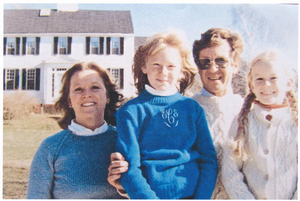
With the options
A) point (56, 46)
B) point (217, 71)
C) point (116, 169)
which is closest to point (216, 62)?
point (217, 71)

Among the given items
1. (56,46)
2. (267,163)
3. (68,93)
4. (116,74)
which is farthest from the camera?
(56,46)

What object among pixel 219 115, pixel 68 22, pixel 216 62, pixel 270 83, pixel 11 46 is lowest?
pixel 219 115

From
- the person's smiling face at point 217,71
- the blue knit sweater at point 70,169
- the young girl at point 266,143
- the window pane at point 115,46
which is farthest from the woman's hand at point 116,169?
the window pane at point 115,46

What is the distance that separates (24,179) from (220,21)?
2.57 meters

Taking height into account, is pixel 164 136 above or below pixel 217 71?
below

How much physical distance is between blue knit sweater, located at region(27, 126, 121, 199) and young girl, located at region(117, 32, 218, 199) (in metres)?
0.30

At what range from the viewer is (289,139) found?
2078mm

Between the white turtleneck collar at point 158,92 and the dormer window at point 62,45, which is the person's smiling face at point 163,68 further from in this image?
the dormer window at point 62,45

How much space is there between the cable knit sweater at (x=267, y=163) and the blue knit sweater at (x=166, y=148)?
166 millimetres

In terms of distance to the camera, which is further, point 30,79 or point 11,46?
point 30,79

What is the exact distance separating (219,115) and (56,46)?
162cm

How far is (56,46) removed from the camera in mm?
2746

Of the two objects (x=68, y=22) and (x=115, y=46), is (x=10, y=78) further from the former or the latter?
(x=115, y=46)

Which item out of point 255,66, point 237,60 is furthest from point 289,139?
point 237,60
